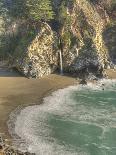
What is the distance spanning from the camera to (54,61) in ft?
272

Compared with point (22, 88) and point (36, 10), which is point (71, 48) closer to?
point (36, 10)

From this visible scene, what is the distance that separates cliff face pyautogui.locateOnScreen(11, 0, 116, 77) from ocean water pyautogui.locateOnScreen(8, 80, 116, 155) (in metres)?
10.7

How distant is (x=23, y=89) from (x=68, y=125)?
17238 millimetres

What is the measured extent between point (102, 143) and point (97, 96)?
21.7 meters

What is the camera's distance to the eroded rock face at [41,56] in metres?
78.6

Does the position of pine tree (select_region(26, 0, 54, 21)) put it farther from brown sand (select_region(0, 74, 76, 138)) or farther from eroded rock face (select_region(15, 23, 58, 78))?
brown sand (select_region(0, 74, 76, 138))

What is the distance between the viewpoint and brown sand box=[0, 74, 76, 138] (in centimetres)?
6216

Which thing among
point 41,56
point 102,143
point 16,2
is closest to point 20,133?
point 102,143

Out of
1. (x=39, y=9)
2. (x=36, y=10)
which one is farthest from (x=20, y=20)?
(x=39, y=9)

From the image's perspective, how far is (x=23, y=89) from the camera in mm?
70750

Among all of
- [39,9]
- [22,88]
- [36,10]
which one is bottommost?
[22,88]

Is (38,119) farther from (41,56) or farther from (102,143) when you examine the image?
(41,56)

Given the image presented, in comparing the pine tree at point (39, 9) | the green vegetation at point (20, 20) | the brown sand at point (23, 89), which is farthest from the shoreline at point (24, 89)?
the pine tree at point (39, 9)

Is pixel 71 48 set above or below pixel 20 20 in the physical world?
below
